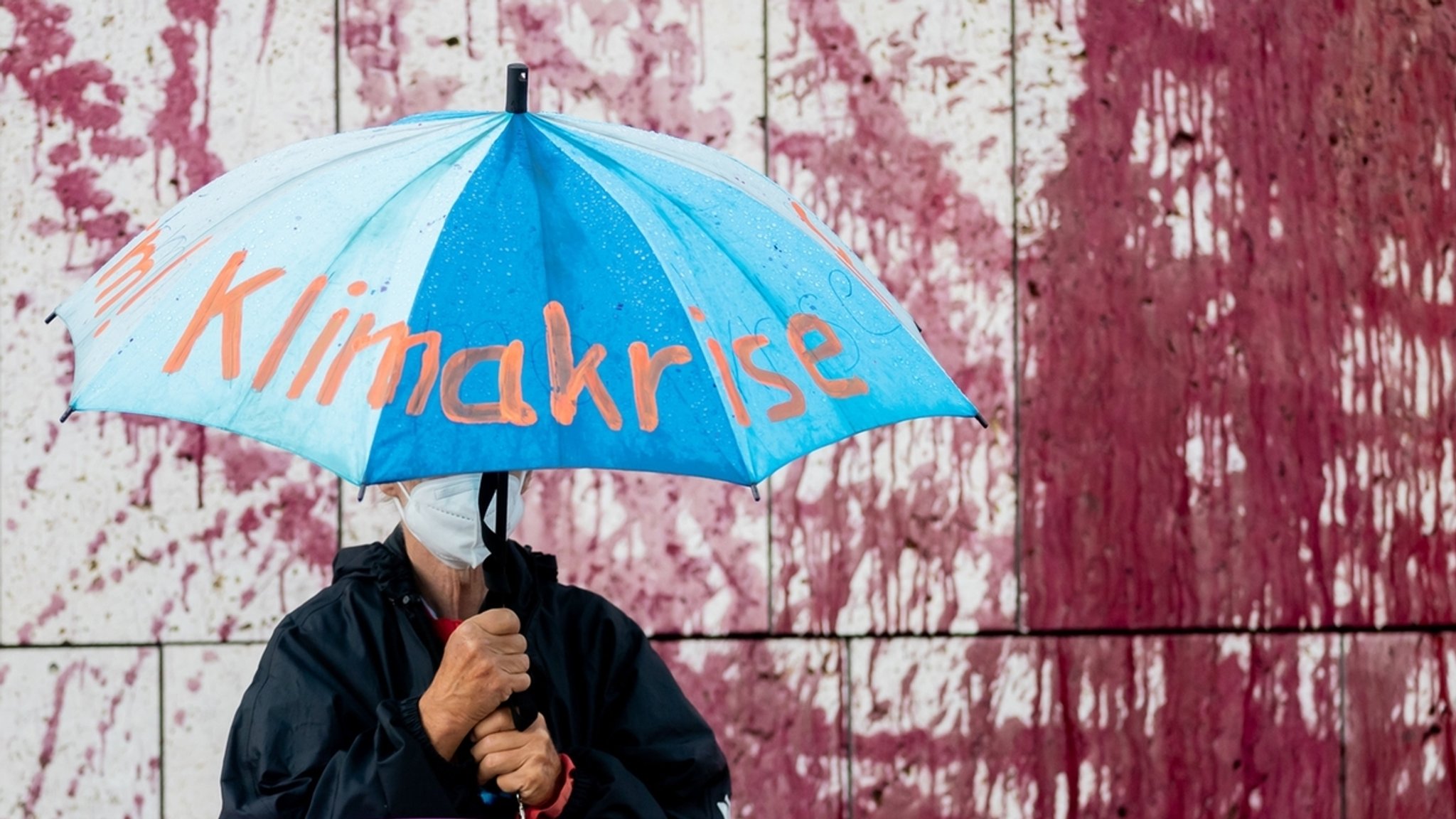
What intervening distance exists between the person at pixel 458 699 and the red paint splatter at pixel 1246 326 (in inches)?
71.1

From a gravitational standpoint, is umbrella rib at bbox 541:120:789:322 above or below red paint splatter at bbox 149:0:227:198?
below

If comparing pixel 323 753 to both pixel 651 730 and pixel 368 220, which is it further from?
pixel 368 220

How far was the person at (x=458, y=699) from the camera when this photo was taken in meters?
2.07

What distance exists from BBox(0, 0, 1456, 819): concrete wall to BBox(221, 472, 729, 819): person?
1366 mm

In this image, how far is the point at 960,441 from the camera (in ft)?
13.0

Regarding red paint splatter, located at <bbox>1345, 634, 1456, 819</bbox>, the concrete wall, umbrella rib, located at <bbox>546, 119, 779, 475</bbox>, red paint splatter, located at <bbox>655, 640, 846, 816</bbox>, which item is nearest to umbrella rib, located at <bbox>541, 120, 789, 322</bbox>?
umbrella rib, located at <bbox>546, 119, 779, 475</bbox>

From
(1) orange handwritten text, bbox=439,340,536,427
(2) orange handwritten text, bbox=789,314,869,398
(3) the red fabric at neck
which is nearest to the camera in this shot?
(1) orange handwritten text, bbox=439,340,536,427

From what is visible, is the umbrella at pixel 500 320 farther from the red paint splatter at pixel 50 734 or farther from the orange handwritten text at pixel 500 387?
the red paint splatter at pixel 50 734

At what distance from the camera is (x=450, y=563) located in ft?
7.47

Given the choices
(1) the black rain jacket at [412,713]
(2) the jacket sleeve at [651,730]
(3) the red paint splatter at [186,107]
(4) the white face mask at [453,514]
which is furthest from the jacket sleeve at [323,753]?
(3) the red paint splatter at [186,107]

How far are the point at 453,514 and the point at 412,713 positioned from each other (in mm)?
299

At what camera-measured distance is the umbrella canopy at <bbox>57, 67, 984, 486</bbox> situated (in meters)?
1.67

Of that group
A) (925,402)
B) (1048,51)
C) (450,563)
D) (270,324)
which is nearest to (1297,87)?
(1048,51)

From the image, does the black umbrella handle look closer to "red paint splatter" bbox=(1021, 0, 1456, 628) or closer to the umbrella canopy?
the umbrella canopy
